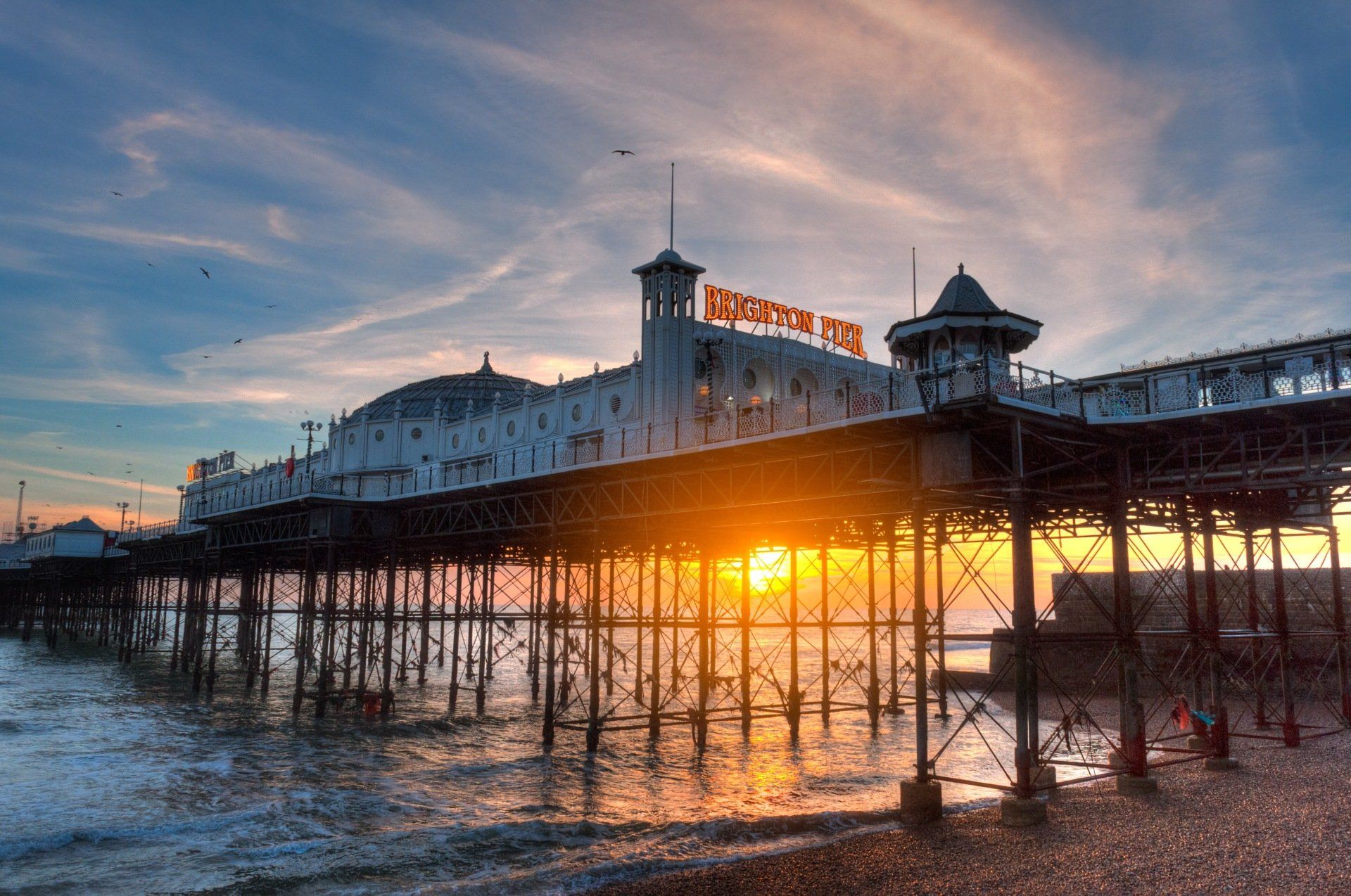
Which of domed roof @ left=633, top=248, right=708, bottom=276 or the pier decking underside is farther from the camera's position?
domed roof @ left=633, top=248, right=708, bottom=276

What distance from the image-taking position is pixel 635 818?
22.2 metres

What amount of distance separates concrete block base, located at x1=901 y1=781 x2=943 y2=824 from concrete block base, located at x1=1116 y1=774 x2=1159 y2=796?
14.1 feet

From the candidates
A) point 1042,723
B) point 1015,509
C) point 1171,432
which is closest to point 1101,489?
point 1171,432

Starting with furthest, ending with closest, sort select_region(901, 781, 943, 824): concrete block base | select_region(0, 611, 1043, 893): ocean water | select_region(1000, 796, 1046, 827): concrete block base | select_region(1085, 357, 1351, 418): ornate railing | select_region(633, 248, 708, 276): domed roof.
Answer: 1. select_region(633, 248, 708, 276): domed roof
2. select_region(901, 781, 943, 824): concrete block base
3. select_region(0, 611, 1043, 893): ocean water
4. select_region(1085, 357, 1351, 418): ornate railing
5. select_region(1000, 796, 1046, 827): concrete block base

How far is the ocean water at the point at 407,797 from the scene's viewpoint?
18969 millimetres

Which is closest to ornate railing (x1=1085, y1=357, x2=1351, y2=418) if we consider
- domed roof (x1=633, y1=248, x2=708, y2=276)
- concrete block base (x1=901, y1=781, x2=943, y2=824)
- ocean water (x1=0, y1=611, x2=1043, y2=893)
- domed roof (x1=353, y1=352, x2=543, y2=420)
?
concrete block base (x1=901, y1=781, x2=943, y2=824)

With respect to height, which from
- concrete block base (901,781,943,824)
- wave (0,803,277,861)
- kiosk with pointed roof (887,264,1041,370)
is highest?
kiosk with pointed roof (887,264,1041,370)

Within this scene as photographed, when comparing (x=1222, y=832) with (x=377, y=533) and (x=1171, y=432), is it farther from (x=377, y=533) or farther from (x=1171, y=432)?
(x=377, y=533)

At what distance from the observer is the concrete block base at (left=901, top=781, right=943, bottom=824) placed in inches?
787

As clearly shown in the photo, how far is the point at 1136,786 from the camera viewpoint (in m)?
21.0

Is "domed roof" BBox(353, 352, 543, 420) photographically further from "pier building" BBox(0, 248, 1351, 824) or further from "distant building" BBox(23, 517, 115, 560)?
"distant building" BBox(23, 517, 115, 560)

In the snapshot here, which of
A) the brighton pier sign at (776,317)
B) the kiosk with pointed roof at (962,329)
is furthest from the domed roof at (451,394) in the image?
the kiosk with pointed roof at (962,329)

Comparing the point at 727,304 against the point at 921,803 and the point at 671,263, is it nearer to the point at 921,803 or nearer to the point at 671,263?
the point at 671,263

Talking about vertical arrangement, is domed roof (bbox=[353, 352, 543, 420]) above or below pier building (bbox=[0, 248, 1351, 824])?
above
